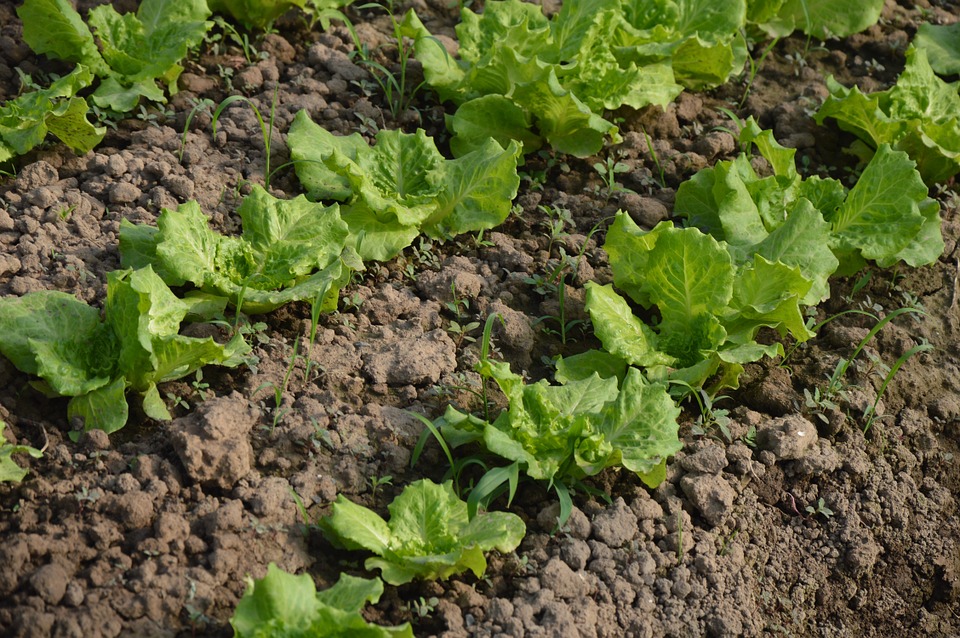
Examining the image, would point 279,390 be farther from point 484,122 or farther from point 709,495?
point 484,122

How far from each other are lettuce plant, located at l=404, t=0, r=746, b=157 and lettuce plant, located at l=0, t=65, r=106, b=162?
4.09 feet

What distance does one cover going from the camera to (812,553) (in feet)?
10.3

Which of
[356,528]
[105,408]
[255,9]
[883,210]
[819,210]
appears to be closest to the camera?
[356,528]

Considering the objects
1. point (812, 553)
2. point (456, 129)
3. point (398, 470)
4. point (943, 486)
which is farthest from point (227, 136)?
point (943, 486)

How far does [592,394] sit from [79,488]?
1.47 meters

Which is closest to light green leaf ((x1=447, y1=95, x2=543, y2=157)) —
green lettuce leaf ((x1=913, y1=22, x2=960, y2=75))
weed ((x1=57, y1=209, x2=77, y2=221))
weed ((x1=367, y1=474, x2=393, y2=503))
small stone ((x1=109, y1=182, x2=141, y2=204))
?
small stone ((x1=109, y1=182, x2=141, y2=204))

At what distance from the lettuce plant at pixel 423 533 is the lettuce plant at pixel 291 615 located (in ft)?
0.70

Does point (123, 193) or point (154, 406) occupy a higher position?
point (123, 193)

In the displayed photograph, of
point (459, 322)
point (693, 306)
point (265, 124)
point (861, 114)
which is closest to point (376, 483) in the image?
point (459, 322)

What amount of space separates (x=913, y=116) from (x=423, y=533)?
9.17 ft

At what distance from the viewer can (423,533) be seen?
9.04 ft

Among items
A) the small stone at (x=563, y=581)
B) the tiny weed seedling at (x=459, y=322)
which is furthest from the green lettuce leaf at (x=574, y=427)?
the tiny weed seedling at (x=459, y=322)

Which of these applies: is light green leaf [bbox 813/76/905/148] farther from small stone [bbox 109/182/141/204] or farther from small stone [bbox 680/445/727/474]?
small stone [bbox 109/182/141/204]

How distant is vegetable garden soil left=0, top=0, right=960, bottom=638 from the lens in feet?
8.79
